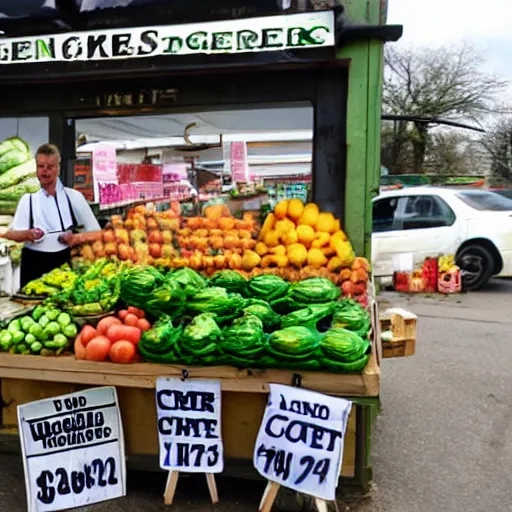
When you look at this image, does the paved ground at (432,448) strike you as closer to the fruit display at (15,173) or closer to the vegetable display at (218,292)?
the vegetable display at (218,292)

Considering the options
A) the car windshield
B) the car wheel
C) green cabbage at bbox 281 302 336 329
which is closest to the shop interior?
green cabbage at bbox 281 302 336 329

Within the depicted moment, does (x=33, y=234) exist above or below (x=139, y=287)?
above

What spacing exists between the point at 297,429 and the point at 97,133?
290cm

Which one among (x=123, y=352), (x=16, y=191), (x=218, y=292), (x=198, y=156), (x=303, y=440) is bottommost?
(x=303, y=440)

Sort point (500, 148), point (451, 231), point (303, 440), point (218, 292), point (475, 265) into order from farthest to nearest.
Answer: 1. point (500, 148)
2. point (475, 265)
3. point (451, 231)
4. point (218, 292)
5. point (303, 440)

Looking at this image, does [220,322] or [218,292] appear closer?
[220,322]

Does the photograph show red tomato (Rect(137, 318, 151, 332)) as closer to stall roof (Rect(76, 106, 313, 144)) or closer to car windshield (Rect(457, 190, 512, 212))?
stall roof (Rect(76, 106, 313, 144))

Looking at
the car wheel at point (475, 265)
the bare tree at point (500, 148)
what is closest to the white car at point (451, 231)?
the car wheel at point (475, 265)

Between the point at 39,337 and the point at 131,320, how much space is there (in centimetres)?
49

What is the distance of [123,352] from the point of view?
3039 millimetres

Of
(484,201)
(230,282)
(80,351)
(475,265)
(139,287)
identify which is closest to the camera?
(80,351)

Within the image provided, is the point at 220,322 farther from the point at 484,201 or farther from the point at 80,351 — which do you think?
the point at 484,201

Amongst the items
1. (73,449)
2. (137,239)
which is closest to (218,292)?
(73,449)

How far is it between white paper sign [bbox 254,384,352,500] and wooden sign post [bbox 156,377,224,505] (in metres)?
0.25
